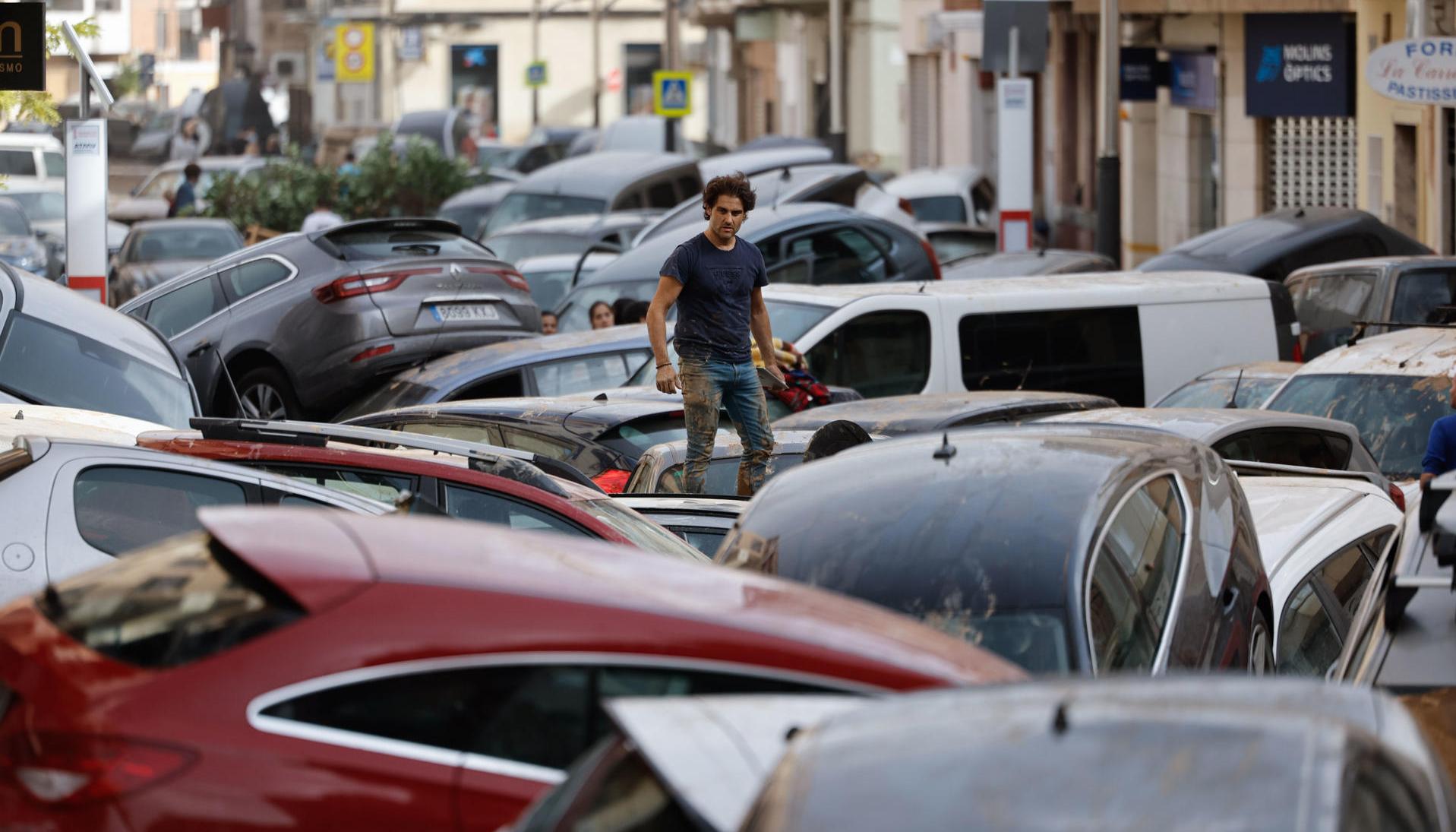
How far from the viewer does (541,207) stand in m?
25.2

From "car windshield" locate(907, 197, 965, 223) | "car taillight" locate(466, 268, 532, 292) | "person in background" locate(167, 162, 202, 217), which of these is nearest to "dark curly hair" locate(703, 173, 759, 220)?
"car taillight" locate(466, 268, 532, 292)

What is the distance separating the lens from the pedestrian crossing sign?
32438 millimetres

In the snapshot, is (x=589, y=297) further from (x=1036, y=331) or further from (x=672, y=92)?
(x=672, y=92)

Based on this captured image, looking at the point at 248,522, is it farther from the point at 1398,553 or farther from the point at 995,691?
the point at 1398,553

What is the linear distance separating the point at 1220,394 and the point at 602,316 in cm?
490

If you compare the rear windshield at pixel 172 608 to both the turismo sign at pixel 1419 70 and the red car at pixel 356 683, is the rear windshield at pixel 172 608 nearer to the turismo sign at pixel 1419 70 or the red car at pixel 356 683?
the red car at pixel 356 683

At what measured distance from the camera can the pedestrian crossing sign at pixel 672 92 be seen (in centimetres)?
3244

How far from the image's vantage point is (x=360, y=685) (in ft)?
12.2

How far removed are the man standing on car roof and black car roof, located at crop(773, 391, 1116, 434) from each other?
Answer: 72 cm

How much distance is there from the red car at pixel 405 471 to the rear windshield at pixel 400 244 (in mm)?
6945

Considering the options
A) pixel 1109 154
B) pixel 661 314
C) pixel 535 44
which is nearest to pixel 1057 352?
pixel 661 314

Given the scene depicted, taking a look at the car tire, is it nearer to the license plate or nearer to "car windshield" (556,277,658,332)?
the license plate

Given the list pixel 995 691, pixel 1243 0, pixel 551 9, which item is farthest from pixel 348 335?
pixel 551 9

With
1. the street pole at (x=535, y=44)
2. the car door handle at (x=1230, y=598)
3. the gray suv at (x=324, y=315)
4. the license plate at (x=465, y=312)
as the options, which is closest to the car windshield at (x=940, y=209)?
the gray suv at (x=324, y=315)
